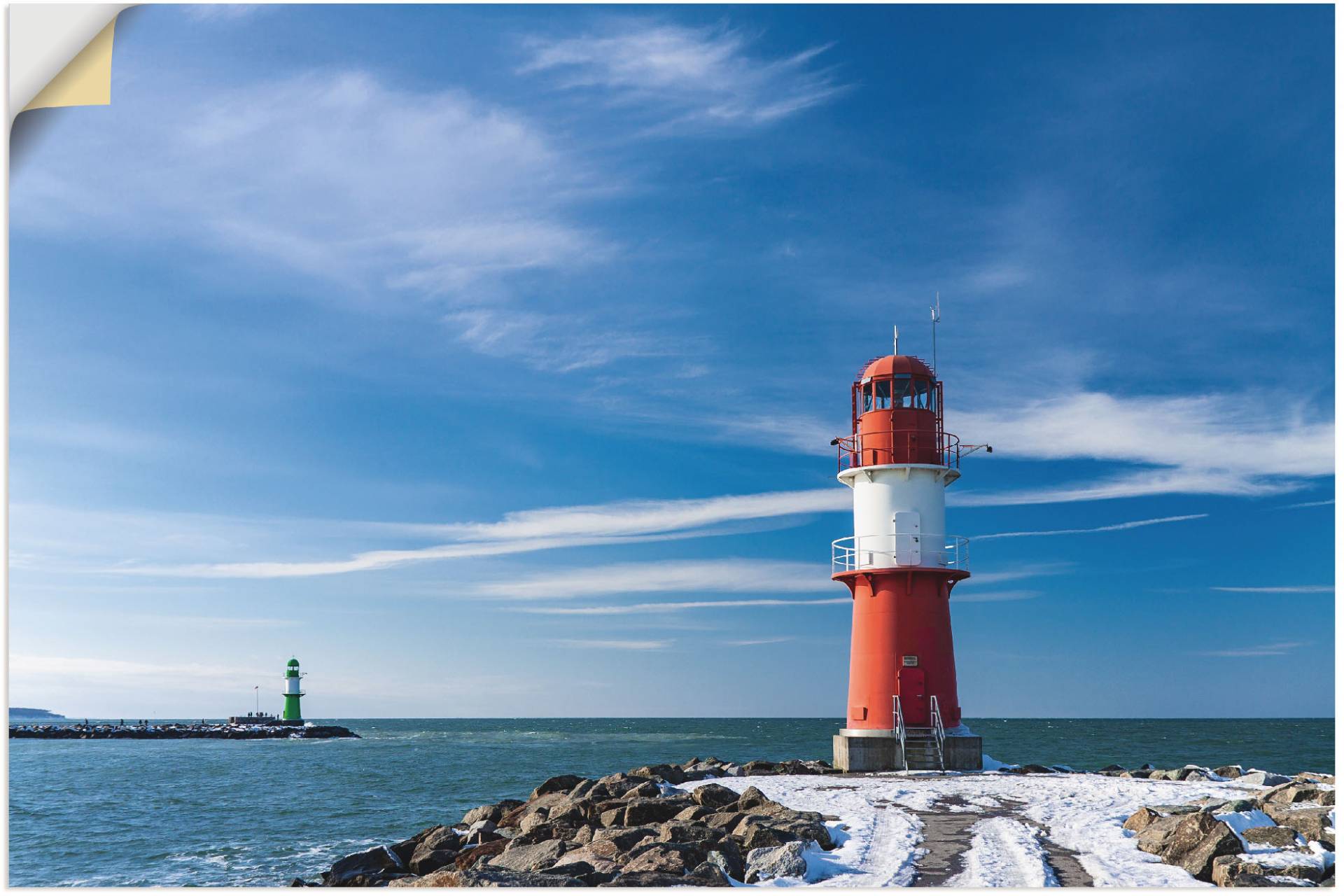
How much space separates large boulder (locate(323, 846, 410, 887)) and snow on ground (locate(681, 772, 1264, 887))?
4055 millimetres

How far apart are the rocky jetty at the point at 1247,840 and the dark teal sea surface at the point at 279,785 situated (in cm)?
1312

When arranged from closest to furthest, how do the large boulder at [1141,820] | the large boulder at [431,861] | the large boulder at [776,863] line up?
the large boulder at [776,863] → the large boulder at [1141,820] → the large boulder at [431,861]

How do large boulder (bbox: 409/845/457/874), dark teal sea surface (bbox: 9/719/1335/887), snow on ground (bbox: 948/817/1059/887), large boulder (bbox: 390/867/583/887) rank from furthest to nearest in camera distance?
dark teal sea surface (bbox: 9/719/1335/887), large boulder (bbox: 409/845/457/874), snow on ground (bbox: 948/817/1059/887), large boulder (bbox: 390/867/583/887)

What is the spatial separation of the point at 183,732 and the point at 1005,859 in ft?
257

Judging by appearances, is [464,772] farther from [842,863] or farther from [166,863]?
[842,863]

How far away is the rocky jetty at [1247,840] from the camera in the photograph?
27.1 feet

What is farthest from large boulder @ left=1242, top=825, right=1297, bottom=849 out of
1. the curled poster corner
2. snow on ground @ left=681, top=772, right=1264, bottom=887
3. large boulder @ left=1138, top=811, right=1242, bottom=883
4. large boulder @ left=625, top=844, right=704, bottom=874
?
the curled poster corner

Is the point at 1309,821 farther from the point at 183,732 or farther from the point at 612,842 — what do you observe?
the point at 183,732

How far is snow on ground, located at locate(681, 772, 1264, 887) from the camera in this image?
8633 mm

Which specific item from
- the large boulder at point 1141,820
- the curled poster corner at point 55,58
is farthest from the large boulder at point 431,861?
the curled poster corner at point 55,58

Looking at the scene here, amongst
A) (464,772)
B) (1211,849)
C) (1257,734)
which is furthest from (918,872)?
(1257,734)

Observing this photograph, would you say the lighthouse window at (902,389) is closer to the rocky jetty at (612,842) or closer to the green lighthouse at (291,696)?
the rocky jetty at (612,842)

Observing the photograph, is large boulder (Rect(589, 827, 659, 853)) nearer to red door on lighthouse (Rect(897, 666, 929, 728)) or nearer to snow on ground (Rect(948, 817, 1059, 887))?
snow on ground (Rect(948, 817, 1059, 887))

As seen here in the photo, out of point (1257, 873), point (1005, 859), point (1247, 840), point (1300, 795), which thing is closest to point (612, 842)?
point (1005, 859)
